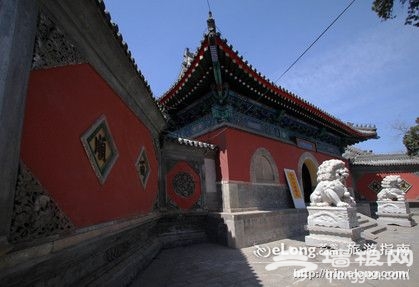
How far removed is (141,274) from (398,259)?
189 inches

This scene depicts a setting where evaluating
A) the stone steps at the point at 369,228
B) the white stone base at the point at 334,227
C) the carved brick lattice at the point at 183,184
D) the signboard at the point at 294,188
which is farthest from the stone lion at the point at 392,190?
the carved brick lattice at the point at 183,184

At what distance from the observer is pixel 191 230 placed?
7.29m

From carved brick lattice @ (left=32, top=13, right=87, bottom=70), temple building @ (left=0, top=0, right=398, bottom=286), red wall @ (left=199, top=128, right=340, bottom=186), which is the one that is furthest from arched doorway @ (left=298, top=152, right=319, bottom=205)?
carved brick lattice @ (left=32, top=13, right=87, bottom=70)

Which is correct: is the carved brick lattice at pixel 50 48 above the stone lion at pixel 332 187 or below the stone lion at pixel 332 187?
above

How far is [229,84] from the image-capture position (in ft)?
24.7

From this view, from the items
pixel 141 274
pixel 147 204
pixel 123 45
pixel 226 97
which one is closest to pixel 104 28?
pixel 123 45

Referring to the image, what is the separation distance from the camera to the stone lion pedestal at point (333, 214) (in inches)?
225

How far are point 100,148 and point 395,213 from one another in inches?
461

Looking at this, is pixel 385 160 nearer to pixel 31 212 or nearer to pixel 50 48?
pixel 50 48

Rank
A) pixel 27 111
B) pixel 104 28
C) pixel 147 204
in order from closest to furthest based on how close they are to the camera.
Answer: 1. pixel 27 111
2. pixel 104 28
3. pixel 147 204

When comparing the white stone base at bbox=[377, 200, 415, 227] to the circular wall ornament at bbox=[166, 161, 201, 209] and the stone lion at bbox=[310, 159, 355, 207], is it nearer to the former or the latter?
the stone lion at bbox=[310, 159, 355, 207]

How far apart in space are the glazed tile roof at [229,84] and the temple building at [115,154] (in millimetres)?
41

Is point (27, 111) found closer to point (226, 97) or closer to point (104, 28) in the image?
point (104, 28)

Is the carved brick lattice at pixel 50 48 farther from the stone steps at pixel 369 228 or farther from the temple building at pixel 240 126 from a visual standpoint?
the stone steps at pixel 369 228
